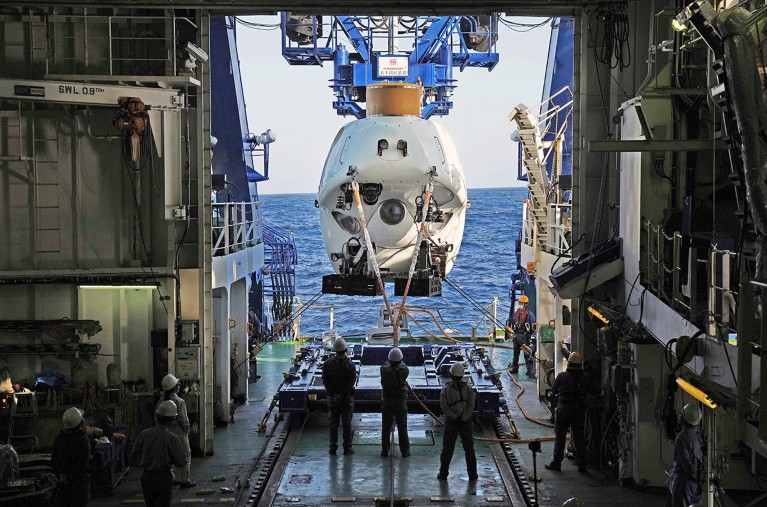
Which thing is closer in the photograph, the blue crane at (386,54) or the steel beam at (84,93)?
the steel beam at (84,93)

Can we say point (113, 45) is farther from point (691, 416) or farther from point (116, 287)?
point (691, 416)

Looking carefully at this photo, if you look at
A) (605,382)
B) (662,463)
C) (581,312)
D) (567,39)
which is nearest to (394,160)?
(567,39)

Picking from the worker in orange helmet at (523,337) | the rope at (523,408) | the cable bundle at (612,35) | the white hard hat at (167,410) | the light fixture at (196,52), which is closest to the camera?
the white hard hat at (167,410)

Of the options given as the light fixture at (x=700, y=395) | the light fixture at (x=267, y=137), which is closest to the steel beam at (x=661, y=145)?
the light fixture at (x=700, y=395)

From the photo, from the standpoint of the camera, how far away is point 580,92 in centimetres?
1502

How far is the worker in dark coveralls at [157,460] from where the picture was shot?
34.3 feet

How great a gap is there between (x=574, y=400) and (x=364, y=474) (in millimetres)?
Answer: 3058

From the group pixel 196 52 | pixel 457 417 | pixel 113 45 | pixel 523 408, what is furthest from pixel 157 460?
pixel 523 408

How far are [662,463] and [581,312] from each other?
9.59 ft

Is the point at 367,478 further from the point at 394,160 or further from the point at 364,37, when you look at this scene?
the point at 364,37

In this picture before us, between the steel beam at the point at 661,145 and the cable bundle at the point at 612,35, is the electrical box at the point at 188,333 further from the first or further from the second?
the cable bundle at the point at 612,35

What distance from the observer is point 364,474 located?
43.6ft

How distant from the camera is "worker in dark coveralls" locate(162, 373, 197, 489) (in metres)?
12.7

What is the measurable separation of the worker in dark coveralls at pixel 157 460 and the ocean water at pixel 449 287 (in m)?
10.8
